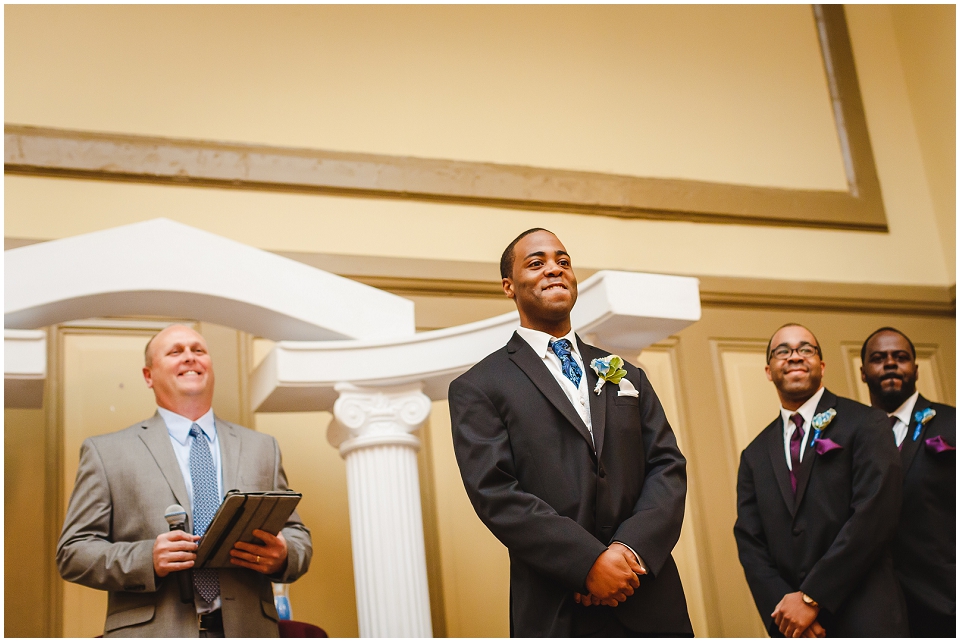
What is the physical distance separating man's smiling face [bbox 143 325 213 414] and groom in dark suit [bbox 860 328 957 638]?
265cm

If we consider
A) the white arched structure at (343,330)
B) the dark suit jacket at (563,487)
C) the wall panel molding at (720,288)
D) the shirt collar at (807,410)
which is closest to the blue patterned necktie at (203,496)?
the white arched structure at (343,330)

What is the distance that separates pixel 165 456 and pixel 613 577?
1649mm

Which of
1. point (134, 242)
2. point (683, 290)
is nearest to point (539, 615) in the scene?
point (683, 290)

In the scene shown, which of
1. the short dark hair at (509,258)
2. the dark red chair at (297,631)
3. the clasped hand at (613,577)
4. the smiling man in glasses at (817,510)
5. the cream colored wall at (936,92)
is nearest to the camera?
the clasped hand at (613,577)

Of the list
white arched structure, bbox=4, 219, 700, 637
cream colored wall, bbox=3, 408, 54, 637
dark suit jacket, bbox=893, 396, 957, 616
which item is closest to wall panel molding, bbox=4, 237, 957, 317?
cream colored wall, bbox=3, 408, 54, 637

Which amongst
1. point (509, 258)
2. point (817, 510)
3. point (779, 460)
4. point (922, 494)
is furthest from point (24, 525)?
point (922, 494)

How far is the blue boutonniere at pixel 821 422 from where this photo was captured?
3.76 m

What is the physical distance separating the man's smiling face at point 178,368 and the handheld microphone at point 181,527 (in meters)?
0.44

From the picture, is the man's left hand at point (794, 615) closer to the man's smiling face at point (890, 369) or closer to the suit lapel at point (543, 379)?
the man's smiling face at point (890, 369)

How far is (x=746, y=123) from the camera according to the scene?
21.8 ft

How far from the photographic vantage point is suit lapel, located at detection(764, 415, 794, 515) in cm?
376

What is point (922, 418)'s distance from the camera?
419 cm

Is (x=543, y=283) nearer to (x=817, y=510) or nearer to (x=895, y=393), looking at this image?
(x=817, y=510)

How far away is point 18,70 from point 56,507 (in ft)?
7.05
